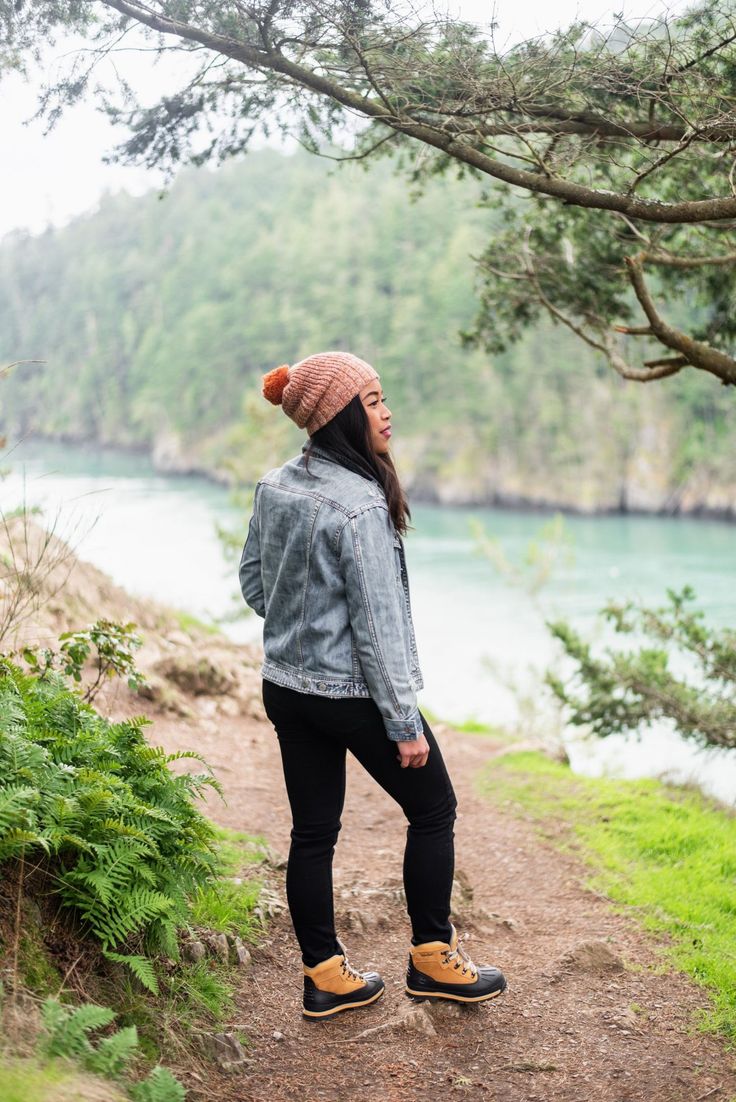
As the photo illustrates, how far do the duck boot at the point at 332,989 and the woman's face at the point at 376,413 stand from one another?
156 centimetres

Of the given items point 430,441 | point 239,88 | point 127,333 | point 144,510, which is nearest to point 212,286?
point 127,333

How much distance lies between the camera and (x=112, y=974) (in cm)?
257

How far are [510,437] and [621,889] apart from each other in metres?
53.3

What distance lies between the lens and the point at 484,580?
109 ft

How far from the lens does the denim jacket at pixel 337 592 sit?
2.65m

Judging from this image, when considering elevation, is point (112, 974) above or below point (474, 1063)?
above

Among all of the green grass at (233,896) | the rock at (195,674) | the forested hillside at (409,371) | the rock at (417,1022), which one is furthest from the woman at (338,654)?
the forested hillside at (409,371)

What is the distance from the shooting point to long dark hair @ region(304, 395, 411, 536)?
2.78 m

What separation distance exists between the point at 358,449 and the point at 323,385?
0.21m

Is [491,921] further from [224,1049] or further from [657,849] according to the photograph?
[224,1049]

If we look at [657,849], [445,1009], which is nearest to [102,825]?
[445,1009]

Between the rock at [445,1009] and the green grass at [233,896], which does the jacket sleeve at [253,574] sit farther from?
the rock at [445,1009]

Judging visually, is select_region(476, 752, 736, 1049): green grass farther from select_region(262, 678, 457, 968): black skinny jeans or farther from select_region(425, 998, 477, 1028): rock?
select_region(262, 678, 457, 968): black skinny jeans

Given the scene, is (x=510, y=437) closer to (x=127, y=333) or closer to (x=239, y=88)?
(x=127, y=333)
